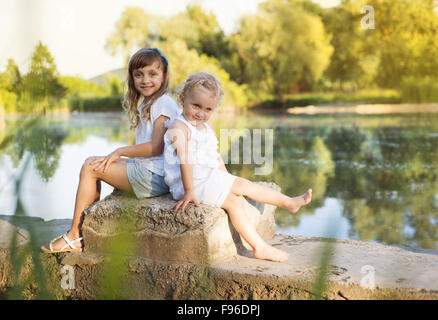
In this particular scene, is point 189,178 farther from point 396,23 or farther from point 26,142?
point 396,23

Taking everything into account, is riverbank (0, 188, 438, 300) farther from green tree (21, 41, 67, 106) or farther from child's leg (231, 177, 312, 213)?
green tree (21, 41, 67, 106)

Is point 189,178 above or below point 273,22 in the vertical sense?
below

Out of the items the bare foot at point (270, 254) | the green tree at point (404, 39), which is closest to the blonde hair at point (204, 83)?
the bare foot at point (270, 254)

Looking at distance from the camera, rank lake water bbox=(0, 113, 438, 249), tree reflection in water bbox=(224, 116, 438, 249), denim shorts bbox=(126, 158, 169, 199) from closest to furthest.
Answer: lake water bbox=(0, 113, 438, 249) → denim shorts bbox=(126, 158, 169, 199) → tree reflection in water bbox=(224, 116, 438, 249)

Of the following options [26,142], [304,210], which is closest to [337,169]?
[304,210]

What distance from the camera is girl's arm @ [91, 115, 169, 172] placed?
9.24ft

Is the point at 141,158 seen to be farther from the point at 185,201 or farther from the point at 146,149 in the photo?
the point at 185,201

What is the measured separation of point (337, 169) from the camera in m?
8.71

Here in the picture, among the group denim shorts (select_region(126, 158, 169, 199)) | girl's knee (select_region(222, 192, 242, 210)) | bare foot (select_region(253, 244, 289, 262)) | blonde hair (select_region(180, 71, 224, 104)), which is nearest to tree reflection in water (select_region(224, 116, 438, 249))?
bare foot (select_region(253, 244, 289, 262))

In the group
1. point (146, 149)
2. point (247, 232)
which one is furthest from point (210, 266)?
point (146, 149)

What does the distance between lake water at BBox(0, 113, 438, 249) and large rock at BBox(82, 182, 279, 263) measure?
0.30 meters

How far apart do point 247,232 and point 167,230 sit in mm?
409

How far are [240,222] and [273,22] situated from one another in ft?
90.7

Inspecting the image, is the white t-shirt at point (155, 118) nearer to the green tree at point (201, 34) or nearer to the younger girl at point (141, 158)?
the younger girl at point (141, 158)
